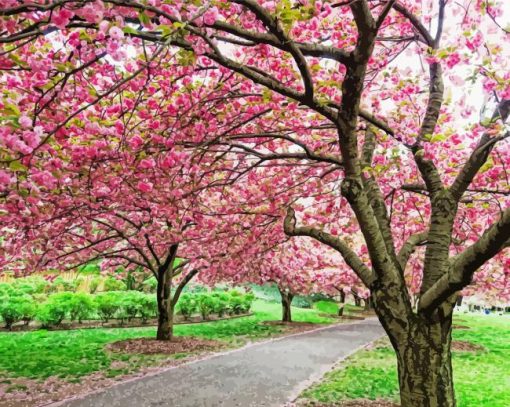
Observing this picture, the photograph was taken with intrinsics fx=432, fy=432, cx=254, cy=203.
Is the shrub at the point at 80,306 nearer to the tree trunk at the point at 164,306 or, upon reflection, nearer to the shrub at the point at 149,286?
the tree trunk at the point at 164,306

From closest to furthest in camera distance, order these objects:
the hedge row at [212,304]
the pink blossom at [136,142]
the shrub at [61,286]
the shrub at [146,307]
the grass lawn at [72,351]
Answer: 1. the pink blossom at [136,142]
2. the grass lawn at [72,351]
3. the shrub at [146,307]
4. the hedge row at [212,304]
5. the shrub at [61,286]

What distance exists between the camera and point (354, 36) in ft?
20.6

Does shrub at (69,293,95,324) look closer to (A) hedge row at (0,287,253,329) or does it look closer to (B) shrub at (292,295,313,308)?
(A) hedge row at (0,287,253,329)

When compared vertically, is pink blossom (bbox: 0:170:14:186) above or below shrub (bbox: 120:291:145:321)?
above

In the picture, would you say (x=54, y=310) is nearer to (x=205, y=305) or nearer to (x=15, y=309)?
(x=15, y=309)

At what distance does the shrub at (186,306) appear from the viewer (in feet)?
76.0

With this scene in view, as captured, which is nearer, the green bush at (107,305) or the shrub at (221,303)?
the green bush at (107,305)

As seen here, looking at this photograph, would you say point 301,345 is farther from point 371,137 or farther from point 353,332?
point 371,137

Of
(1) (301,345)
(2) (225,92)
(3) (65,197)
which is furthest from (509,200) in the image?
(1) (301,345)

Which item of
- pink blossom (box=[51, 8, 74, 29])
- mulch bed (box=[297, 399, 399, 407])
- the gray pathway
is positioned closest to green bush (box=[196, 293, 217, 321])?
the gray pathway

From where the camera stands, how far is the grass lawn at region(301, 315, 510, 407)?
340 inches

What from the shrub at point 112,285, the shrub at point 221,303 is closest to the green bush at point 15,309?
the shrub at point 221,303

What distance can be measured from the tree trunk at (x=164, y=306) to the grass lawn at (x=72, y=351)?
180 cm

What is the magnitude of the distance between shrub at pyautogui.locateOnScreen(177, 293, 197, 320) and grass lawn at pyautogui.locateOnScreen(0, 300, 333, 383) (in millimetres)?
3947
